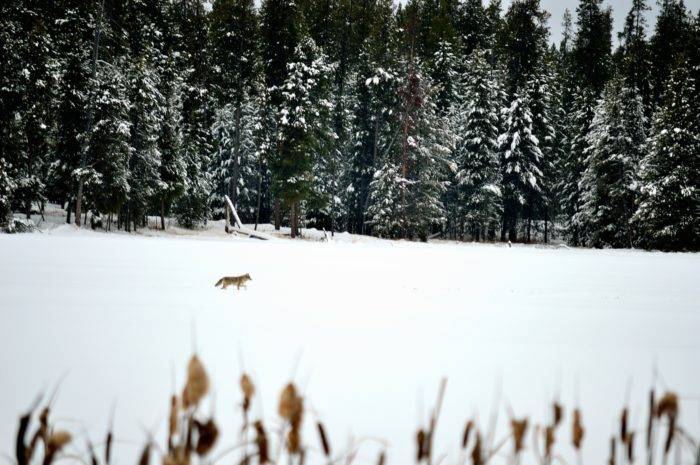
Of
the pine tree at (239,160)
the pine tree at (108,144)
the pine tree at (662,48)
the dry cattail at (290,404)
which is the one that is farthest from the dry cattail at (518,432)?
the pine tree at (662,48)

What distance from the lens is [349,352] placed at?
9.59 ft

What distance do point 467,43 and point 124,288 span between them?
46420mm

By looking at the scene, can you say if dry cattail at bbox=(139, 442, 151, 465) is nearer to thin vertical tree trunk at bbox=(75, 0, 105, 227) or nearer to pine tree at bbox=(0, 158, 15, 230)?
pine tree at bbox=(0, 158, 15, 230)

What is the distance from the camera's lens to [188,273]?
721 centimetres

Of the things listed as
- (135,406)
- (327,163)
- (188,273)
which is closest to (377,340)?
(135,406)

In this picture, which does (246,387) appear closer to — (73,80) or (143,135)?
(73,80)

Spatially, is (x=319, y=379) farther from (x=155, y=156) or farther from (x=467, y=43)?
(x=467, y=43)

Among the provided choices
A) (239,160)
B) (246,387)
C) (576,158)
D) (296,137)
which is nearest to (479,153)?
(576,158)

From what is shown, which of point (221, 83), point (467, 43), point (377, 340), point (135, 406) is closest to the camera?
point (135, 406)

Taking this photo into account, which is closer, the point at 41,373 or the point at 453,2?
the point at 41,373

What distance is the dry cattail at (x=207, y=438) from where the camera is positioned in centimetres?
52

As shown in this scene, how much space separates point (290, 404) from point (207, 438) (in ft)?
0.33

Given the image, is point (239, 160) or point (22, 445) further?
point (239, 160)

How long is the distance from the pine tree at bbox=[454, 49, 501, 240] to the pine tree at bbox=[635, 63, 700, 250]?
1010cm
